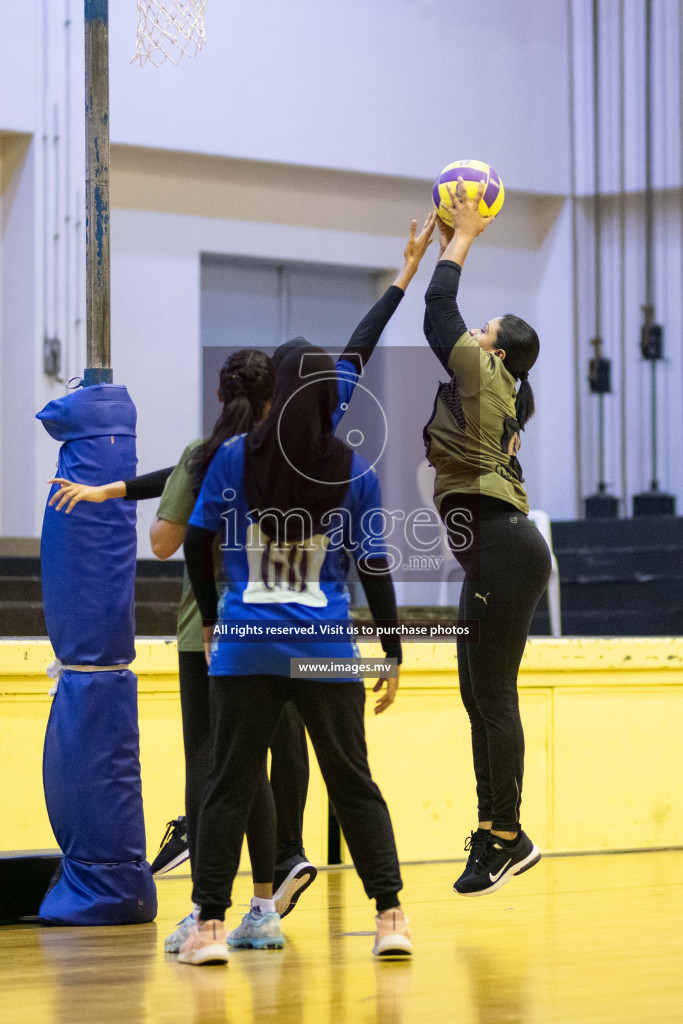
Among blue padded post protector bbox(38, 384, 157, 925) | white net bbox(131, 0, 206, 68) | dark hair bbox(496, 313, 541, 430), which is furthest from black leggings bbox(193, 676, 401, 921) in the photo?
white net bbox(131, 0, 206, 68)

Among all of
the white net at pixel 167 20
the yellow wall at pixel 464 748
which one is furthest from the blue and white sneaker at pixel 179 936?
the white net at pixel 167 20

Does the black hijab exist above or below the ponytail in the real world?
below

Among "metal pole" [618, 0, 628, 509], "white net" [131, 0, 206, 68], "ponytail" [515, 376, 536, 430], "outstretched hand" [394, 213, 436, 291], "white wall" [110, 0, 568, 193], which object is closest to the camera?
"outstretched hand" [394, 213, 436, 291]

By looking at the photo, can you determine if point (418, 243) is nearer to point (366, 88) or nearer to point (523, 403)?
point (523, 403)

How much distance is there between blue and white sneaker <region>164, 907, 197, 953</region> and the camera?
9.61 ft

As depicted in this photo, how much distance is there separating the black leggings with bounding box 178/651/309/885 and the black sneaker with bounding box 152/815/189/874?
17.3 inches

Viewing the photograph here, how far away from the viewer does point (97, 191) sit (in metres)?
3.63

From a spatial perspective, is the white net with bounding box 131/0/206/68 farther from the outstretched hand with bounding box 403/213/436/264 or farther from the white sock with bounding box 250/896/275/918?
the white sock with bounding box 250/896/275/918

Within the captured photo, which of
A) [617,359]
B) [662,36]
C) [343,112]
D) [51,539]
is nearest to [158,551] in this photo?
[51,539]

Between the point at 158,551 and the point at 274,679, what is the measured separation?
65 cm

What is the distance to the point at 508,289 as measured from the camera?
8766 millimetres

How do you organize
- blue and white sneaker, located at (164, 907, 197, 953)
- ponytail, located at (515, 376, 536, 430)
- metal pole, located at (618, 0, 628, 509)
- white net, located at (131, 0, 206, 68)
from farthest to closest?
metal pole, located at (618, 0, 628, 509)
white net, located at (131, 0, 206, 68)
ponytail, located at (515, 376, 536, 430)
blue and white sneaker, located at (164, 907, 197, 953)

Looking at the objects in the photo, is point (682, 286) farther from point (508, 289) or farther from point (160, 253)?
point (160, 253)

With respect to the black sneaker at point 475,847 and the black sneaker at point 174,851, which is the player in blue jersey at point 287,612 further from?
the black sneaker at point 174,851
